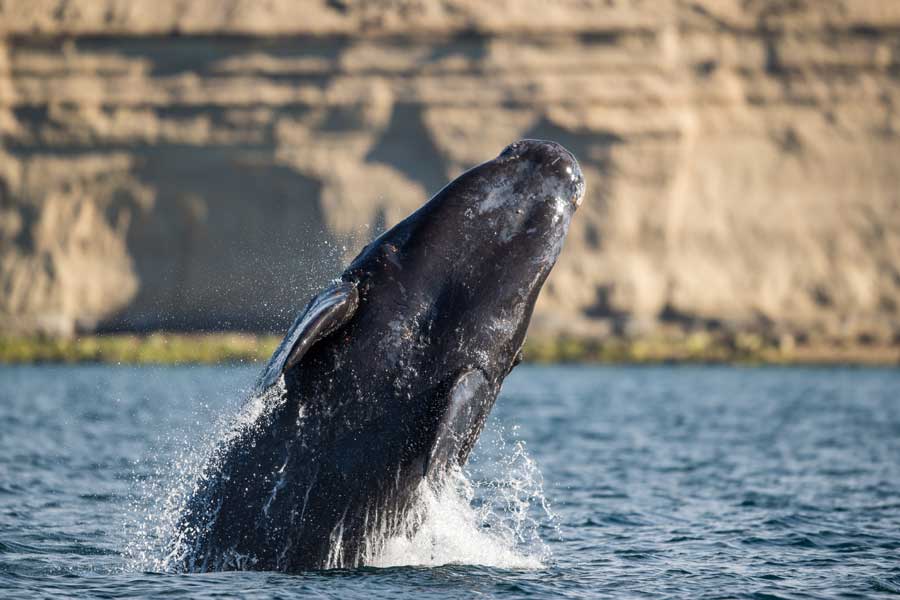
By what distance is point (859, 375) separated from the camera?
133 feet

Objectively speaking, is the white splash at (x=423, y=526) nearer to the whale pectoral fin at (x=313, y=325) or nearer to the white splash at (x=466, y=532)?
the white splash at (x=466, y=532)

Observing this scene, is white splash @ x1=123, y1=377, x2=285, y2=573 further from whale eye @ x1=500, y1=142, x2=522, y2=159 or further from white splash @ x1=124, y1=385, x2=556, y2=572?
whale eye @ x1=500, y1=142, x2=522, y2=159

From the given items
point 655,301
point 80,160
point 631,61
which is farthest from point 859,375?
point 80,160

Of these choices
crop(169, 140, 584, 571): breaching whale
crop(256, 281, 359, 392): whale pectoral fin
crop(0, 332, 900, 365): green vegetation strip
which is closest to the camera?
crop(256, 281, 359, 392): whale pectoral fin

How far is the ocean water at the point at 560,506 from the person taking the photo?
884cm

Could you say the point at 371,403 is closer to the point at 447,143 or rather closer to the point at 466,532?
the point at 466,532

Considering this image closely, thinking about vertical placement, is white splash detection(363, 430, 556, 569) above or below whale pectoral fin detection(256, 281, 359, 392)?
below

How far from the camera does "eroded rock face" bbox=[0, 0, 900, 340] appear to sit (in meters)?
50.8

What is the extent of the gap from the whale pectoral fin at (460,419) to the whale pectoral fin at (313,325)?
844 millimetres

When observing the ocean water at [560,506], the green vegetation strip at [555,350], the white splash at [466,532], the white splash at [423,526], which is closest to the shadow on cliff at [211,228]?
the green vegetation strip at [555,350]

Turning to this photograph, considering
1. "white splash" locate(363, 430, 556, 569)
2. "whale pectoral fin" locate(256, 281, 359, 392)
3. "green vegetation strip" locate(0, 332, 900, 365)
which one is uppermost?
"green vegetation strip" locate(0, 332, 900, 365)

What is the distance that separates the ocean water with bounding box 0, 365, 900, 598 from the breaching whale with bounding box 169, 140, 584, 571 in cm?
26

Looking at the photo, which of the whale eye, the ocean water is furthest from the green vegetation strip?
the whale eye

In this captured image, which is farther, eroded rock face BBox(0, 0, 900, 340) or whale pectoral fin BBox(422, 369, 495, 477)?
eroded rock face BBox(0, 0, 900, 340)
